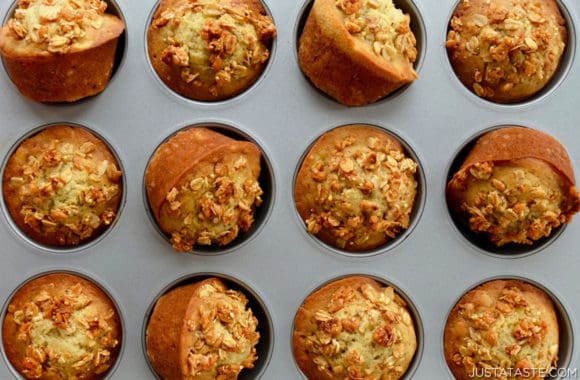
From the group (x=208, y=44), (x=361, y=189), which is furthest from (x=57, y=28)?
(x=361, y=189)

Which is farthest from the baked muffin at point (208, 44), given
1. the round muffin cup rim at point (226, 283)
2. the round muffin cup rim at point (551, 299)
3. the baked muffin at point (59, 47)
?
the round muffin cup rim at point (551, 299)

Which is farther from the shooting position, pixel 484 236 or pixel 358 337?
pixel 484 236

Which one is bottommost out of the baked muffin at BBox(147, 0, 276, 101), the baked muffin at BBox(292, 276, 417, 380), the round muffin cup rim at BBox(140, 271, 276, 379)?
the round muffin cup rim at BBox(140, 271, 276, 379)

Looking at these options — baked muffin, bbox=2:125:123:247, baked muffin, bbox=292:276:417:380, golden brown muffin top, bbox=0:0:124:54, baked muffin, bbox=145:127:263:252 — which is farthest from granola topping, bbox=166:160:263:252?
golden brown muffin top, bbox=0:0:124:54

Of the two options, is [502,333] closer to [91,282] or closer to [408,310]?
[408,310]

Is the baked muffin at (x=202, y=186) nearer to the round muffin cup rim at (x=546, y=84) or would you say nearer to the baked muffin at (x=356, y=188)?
the baked muffin at (x=356, y=188)

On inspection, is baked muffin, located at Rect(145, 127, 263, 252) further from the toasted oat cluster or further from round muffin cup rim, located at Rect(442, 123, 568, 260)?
round muffin cup rim, located at Rect(442, 123, 568, 260)
